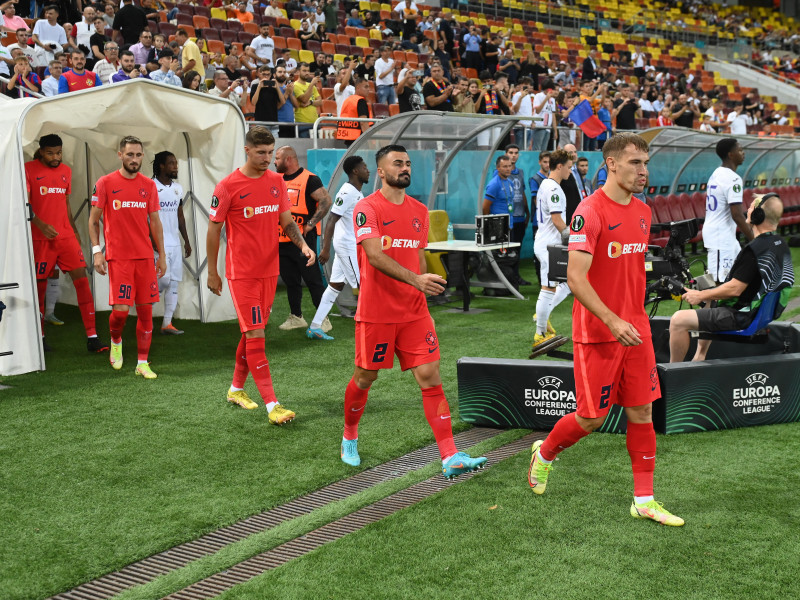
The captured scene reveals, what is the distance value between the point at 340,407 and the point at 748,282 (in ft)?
10.4

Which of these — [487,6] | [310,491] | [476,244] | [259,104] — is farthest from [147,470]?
[487,6]

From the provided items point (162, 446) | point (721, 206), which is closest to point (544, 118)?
point (721, 206)

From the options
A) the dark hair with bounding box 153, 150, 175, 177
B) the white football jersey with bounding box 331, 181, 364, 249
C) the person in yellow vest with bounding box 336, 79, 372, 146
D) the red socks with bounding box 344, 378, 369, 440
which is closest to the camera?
the red socks with bounding box 344, 378, 369, 440

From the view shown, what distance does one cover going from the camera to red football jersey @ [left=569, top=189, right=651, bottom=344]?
4117 millimetres

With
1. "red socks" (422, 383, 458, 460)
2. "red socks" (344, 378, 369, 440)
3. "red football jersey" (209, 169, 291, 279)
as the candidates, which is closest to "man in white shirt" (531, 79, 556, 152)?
"red football jersey" (209, 169, 291, 279)

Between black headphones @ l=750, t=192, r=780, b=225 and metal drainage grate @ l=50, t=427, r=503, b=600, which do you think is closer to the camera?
metal drainage grate @ l=50, t=427, r=503, b=600

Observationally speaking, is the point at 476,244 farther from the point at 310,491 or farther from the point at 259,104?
the point at 310,491

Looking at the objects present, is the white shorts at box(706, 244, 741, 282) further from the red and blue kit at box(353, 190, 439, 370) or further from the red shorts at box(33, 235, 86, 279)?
the red shorts at box(33, 235, 86, 279)

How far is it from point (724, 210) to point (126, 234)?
6078 mm

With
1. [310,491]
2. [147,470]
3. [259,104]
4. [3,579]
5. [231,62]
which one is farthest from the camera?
[231,62]

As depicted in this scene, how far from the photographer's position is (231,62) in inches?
583

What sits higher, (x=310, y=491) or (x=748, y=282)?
(x=748, y=282)

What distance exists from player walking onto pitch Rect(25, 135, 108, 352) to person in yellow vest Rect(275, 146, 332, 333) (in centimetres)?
213

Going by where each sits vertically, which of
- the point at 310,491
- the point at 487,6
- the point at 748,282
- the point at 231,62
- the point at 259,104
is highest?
the point at 487,6
